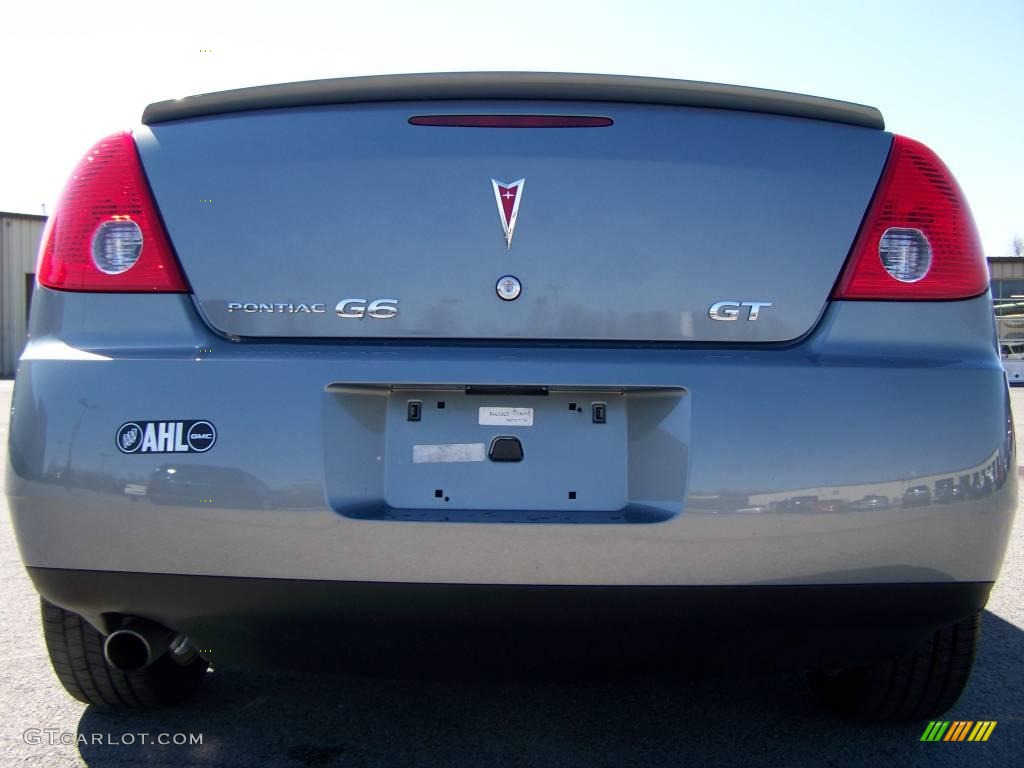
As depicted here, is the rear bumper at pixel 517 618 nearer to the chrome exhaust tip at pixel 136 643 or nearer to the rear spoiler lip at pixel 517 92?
the chrome exhaust tip at pixel 136 643

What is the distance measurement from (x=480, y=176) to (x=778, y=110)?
622 mm

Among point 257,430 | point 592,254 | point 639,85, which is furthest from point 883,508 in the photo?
point 257,430

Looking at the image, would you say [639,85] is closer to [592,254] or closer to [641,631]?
[592,254]

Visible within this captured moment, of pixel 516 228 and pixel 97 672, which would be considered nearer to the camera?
pixel 516 228

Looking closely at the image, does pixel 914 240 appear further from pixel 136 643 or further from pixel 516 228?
pixel 136 643

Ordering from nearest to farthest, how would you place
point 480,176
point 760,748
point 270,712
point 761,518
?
point 761,518
point 480,176
point 760,748
point 270,712

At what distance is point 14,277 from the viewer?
110 feet

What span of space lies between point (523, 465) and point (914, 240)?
0.91m

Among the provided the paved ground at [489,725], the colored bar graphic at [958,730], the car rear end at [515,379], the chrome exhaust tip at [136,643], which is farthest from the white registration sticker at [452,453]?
the colored bar graphic at [958,730]

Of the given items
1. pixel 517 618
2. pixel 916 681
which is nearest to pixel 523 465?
pixel 517 618

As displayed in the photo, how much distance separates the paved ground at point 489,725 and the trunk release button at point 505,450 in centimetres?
49

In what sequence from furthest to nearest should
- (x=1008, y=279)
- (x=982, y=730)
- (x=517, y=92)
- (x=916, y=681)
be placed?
(x=1008, y=279)
(x=982, y=730)
(x=916, y=681)
(x=517, y=92)

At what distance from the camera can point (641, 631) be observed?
1.81 meters

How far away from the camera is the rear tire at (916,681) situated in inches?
87.9
